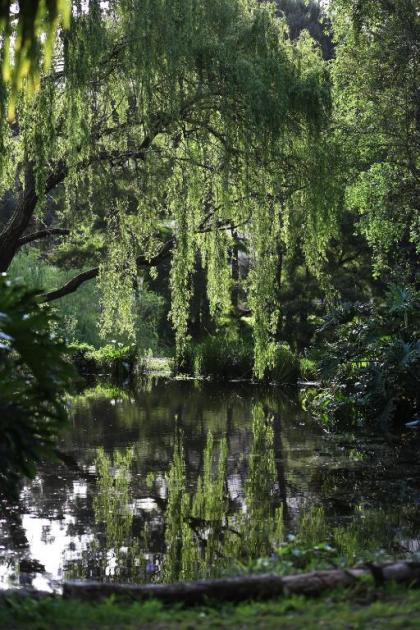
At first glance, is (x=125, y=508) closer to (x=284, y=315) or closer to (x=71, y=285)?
(x=71, y=285)

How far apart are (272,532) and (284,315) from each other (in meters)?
17.5

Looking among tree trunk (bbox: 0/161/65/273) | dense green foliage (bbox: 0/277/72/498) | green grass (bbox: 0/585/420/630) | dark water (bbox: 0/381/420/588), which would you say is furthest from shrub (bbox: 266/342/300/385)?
green grass (bbox: 0/585/420/630)

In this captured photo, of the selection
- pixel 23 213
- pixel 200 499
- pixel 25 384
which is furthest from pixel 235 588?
pixel 23 213

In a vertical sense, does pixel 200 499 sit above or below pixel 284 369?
below

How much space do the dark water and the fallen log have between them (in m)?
0.96

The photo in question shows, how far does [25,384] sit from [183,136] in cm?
769

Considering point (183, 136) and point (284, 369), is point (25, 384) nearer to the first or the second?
point (183, 136)

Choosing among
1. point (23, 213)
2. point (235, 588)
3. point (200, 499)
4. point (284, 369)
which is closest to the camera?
point (235, 588)

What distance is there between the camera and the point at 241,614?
397 cm

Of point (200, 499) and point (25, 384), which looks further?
point (200, 499)

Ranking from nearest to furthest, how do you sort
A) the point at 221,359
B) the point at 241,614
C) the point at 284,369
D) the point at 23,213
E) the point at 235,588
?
the point at 241,614
the point at 235,588
the point at 23,213
the point at 284,369
the point at 221,359

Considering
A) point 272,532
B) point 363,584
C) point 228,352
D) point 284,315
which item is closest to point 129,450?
point 272,532

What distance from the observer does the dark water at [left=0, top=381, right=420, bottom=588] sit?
653cm

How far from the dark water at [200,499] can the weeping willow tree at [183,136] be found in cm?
164
